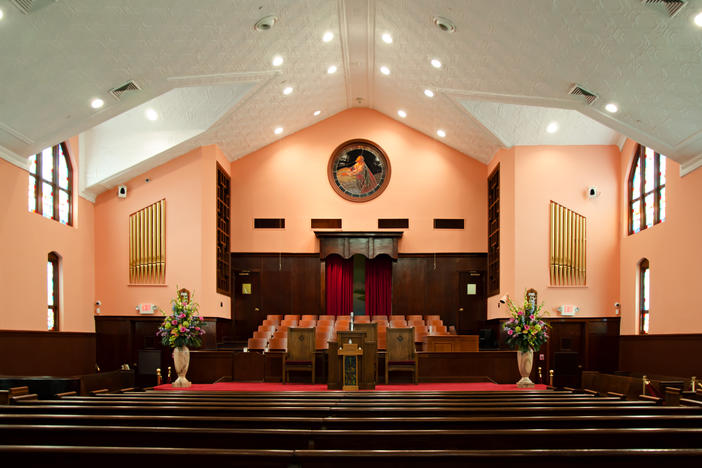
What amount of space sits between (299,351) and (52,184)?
6.15 meters

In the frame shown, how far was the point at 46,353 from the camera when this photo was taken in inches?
460

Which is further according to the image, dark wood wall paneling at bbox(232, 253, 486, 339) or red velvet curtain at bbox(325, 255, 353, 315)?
red velvet curtain at bbox(325, 255, 353, 315)

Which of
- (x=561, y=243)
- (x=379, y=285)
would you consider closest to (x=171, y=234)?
(x=379, y=285)

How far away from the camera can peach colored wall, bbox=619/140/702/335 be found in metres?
11.0

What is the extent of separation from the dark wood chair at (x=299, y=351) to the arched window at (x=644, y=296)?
7100mm

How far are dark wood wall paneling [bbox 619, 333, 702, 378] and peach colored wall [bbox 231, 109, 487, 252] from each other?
460 cm

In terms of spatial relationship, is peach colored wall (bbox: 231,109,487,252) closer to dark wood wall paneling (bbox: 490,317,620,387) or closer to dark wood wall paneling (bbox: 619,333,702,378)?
dark wood wall paneling (bbox: 490,317,620,387)

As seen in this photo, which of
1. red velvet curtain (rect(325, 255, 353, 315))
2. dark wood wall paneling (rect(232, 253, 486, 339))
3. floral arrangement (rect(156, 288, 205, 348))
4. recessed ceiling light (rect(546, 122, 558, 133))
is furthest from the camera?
red velvet curtain (rect(325, 255, 353, 315))

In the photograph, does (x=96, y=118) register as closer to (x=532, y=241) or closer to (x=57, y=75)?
(x=57, y=75)

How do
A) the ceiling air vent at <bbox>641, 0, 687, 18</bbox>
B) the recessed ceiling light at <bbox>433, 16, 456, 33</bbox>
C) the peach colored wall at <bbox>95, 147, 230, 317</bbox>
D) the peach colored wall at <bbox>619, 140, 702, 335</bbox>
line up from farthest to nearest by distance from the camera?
the peach colored wall at <bbox>95, 147, 230, 317</bbox> → the peach colored wall at <bbox>619, 140, 702, 335</bbox> → the recessed ceiling light at <bbox>433, 16, 456, 33</bbox> → the ceiling air vent at <bbox>641, 0, 687, 18</bbox>

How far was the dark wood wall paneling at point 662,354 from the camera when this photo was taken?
1085 cm

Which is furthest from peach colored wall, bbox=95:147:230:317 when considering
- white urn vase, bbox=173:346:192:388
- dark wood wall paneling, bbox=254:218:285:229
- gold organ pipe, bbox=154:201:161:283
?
dark wood wall paneling, bbox=254:218:285:229

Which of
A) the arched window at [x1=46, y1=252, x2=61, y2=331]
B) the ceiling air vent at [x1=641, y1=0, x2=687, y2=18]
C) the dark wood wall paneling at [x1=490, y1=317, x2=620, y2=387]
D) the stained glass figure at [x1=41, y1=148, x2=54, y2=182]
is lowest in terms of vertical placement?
the dark wood wall paneling at [x1=490, y1=317, x2=620, y2=387]

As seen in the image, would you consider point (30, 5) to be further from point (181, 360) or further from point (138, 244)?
point (138, 244)
